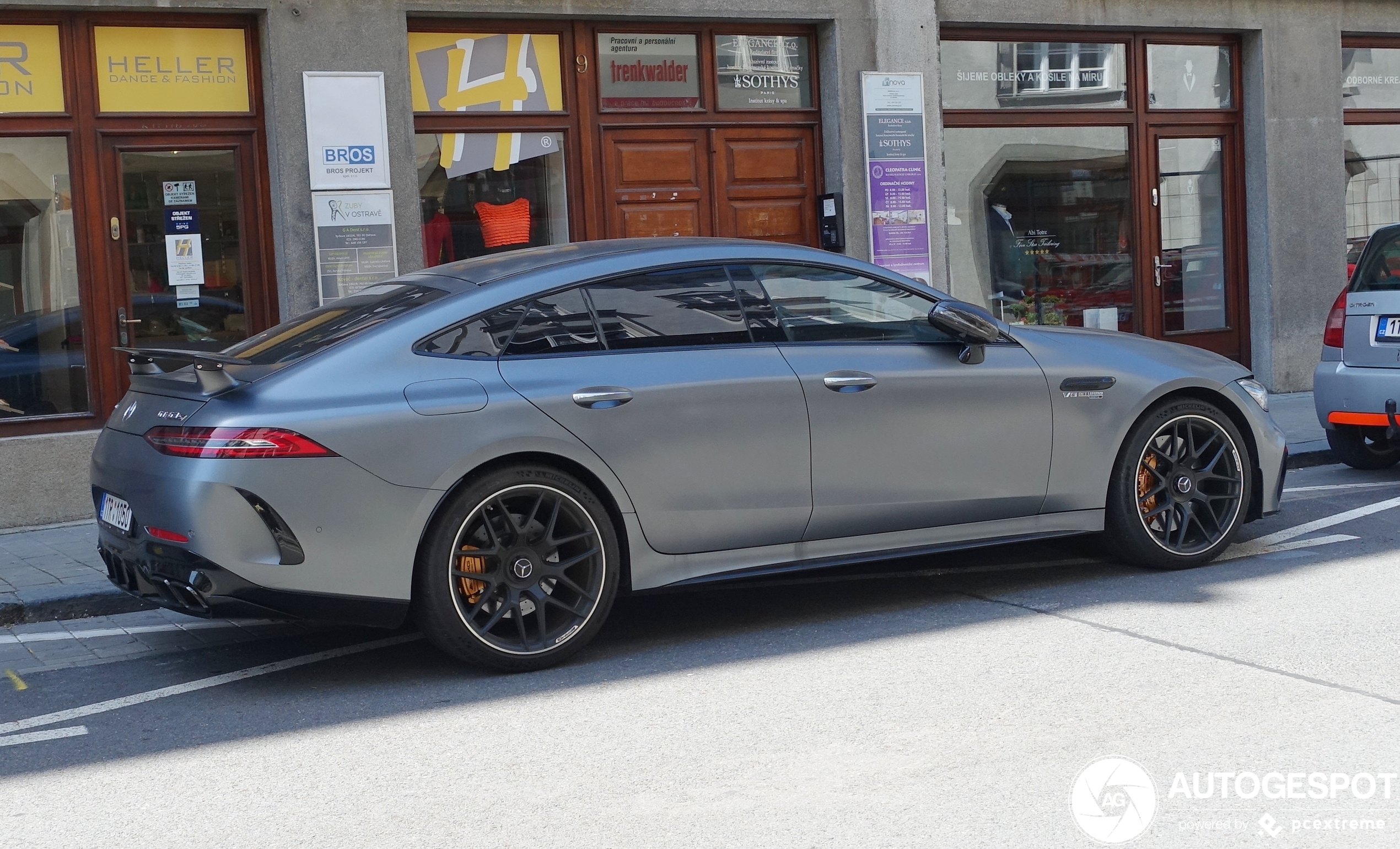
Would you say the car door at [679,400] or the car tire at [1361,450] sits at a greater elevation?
the car door at [679,400]

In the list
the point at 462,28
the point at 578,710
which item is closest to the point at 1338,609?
the point at 578,710

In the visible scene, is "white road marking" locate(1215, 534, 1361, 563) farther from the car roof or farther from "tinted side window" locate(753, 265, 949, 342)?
the car roof

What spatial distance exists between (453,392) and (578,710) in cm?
117

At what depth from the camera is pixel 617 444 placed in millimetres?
5199

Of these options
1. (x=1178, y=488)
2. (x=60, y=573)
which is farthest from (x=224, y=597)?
(x=1178, y=488)

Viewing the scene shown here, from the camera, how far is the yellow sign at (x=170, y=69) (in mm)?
9461

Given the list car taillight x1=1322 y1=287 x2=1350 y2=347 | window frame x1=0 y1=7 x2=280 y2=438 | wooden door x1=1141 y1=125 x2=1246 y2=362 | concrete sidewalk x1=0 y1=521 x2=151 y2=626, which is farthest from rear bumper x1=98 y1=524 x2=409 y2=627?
wooden door x1=1141 y1=125 x2=1246 y2=362

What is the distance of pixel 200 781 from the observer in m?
4.11

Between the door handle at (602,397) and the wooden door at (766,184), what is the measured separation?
637cm

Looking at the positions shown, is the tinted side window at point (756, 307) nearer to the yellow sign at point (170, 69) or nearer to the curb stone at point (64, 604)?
the curb stone at point (64, 604)

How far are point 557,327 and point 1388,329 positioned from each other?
5.43 metres

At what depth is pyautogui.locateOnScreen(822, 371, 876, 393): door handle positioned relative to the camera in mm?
5598

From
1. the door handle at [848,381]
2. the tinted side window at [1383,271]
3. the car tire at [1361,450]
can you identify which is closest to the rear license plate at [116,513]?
the door handle at [848,381]

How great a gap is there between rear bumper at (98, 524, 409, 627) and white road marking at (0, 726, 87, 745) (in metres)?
0.52
